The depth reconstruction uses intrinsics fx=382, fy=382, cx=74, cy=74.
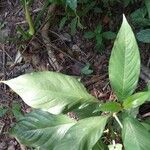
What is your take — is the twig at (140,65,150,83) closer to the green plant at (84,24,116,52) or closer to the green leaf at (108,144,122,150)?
the green plant at (84,24,116,52)

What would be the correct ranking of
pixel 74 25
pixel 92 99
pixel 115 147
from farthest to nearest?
pixel 74 25
pixel 115 147
pixel 92 99

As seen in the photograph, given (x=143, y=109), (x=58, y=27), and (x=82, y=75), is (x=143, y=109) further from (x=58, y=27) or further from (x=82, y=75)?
(x=58, y=27)

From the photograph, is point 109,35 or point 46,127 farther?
point 109,35

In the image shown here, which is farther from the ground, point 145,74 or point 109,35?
point 109,35

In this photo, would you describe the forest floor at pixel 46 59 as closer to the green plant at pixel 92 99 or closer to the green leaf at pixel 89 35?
the green leaf at pixel 89 35

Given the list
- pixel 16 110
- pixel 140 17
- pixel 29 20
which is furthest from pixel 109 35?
pixel 16 110

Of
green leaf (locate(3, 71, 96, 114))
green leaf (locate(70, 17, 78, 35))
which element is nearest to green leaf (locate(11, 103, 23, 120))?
green leaf (locate(70, 17, 78, 35))

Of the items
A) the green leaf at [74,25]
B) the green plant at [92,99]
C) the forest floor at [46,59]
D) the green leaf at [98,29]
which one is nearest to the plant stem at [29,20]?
the forest floor at [46,59]

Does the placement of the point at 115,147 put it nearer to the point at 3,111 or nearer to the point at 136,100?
the point at 136,100
